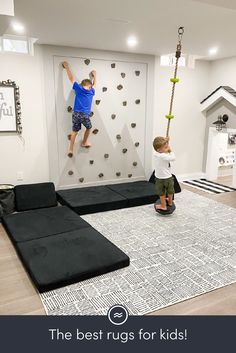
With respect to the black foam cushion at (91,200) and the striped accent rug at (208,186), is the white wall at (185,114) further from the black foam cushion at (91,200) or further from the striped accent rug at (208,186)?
the black foam cushion at (91,200)

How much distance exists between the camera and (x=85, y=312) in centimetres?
223

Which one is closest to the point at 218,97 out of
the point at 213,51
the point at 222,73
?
the point at 222,73

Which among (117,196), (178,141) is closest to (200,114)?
(178,141)

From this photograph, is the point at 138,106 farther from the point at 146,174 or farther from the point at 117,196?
the point at 117,196

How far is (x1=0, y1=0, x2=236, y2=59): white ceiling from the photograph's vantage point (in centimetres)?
275

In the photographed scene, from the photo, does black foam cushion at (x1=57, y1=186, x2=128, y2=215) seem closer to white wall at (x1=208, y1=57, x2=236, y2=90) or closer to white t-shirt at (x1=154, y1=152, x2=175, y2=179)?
white t-shirt at (x1=154, y1=152, x2=175, y2=179)

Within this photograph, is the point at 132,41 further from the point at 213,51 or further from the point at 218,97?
the point at 218,97

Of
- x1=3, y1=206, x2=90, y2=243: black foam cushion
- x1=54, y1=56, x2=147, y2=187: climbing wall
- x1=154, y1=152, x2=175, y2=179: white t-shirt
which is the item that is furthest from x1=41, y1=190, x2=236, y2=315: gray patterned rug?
x1=54, y1=56, x2=147, y2=187: climbing wall

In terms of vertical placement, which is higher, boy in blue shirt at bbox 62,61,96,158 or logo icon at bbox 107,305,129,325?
boy in blue shirt at bbox 62,61,96,158

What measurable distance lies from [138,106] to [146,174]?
4.59ft

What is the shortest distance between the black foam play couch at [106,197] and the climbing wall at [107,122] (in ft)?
1.27

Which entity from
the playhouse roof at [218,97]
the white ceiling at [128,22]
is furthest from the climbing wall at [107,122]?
the playhouse roof at [218,97]

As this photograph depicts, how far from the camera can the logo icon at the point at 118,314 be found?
2077mm

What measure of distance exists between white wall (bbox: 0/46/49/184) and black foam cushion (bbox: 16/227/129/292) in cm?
193
